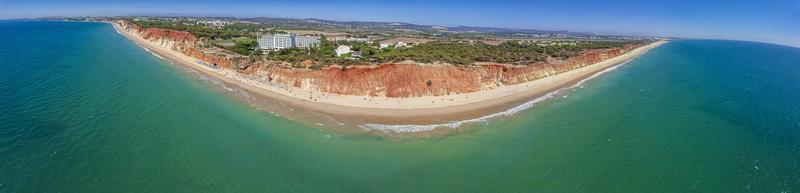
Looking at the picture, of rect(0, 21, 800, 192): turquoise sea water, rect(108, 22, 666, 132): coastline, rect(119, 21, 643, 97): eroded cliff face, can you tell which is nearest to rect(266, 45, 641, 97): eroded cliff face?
rect(119, 21, 643, 97): eroded cliff face

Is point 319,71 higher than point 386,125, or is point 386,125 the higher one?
point 319,71

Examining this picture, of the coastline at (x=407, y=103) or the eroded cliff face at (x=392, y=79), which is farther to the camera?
the eroded cliff face at (x=392, y=79)

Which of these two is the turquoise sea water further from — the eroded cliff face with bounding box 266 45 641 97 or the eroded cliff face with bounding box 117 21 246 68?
the eroded cliff face with bounding box 117 21 246 68

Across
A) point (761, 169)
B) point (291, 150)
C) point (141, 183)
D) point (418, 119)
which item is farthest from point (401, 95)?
point (761, 169)

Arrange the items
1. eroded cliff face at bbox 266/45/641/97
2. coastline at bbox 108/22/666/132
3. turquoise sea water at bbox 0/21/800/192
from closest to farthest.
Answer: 1. turquoise sea water at bbox 0/21/800/192
2. coastline at bbox 108/22/666/132
3. eroded cliff face at bbox 266/45/641/97

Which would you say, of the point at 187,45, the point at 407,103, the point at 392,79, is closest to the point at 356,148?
the point at 407,103

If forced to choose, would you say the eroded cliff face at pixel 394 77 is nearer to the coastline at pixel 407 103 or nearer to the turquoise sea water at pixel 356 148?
the coastline at pixel 407 103

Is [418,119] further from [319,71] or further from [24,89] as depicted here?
[24,89]

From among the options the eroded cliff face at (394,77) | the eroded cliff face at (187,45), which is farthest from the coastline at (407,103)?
the eroded cliff face at (187,45)

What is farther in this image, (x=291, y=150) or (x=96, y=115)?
(x=96, y=115)
